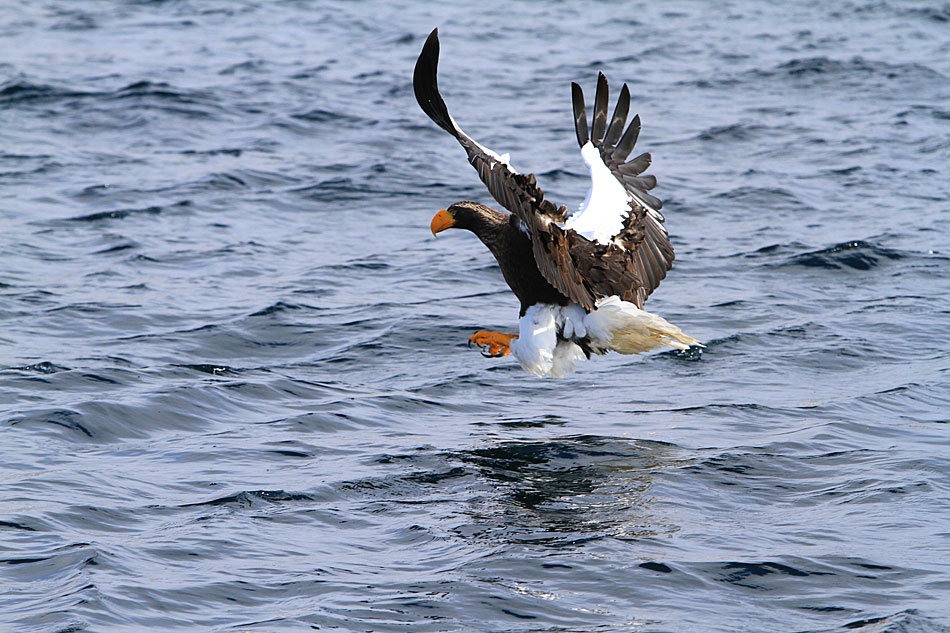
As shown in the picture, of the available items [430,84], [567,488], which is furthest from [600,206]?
[567,488]

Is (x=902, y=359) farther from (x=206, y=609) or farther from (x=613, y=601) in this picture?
(x=206, y=609)

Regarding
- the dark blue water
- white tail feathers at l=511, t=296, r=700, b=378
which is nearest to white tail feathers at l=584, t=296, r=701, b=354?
white tail feathers at l=511, t=296, r=700, b=378

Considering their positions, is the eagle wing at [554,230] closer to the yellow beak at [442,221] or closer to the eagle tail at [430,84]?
the eagle tail at [430,84]

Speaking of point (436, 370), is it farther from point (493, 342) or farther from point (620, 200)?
point (620, 200)

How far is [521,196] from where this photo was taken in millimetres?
5285

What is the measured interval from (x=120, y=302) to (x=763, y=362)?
411cm

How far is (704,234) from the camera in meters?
9.88

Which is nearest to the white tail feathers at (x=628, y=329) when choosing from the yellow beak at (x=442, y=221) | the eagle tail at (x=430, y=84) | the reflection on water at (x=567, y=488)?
the reflection on water at (x=567, y=488)

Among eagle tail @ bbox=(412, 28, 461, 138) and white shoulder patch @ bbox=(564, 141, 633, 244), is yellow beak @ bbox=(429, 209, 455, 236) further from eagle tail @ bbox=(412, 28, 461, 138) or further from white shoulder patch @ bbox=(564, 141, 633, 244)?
eagle tail @ bbox=(412, 28, 461, 138)

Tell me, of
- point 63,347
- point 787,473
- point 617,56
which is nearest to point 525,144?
point 617,56

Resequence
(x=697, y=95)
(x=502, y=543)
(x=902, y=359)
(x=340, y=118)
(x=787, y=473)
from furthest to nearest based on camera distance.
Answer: (x=697, y=95)
(x=340, y=118)
(x=902, y=359)
(x=787, y=473)
(x=502, y=543)

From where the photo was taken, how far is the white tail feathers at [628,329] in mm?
5855

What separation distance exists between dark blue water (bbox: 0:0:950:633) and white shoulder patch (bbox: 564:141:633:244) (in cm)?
89

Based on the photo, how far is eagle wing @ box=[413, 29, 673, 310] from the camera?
5.30 m
